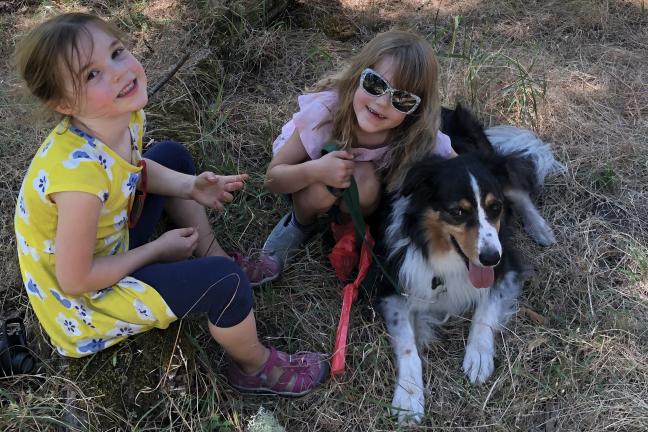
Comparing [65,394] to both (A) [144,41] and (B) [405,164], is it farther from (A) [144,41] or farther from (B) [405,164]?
(A) [144,41]

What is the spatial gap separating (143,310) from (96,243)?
291 millimetres

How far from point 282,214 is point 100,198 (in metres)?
1.53

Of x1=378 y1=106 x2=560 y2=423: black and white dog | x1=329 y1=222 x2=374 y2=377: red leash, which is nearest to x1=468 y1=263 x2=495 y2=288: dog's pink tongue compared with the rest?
x1=378 y1=106 x2=560 y2=423: black and white dog

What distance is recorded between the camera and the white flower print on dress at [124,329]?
6.66 feet

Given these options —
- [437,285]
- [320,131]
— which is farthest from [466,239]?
[320,131]

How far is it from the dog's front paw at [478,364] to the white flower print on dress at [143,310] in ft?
4.58

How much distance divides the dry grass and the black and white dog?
85 mm

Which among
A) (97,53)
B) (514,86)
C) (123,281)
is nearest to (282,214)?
(123,281)

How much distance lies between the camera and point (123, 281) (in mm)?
1993

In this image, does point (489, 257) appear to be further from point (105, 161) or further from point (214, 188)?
point (105, 161)

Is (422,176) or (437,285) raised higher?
(422,176)

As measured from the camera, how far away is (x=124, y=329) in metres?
2.05

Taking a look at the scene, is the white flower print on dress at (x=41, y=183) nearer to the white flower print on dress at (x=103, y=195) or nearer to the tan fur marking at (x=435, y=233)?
the white flower print on dress at (x=103, y=195)

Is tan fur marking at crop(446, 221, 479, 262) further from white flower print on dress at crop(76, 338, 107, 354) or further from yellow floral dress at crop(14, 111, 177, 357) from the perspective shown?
white flower print on dress at crop(76, 338, 107, 354)
